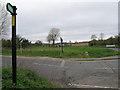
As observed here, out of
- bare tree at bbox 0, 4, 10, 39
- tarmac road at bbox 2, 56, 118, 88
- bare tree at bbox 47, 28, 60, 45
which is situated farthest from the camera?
bare tree at bbox 47, 28, 60, 45

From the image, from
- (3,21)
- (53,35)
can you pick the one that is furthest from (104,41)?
(3,21)

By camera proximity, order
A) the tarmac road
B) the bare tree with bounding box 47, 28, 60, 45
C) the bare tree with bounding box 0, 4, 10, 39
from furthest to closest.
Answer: the bare tree with bounding box 47, 28, 60, 45, the bare tree with bounding box 0, 4, 10, 39, the tarmac road

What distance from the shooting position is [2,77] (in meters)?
4.99

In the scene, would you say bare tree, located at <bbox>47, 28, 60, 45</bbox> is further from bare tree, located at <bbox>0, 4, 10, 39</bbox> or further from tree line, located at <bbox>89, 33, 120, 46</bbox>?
bare tree, located at <bbox>0, 4, 10, 39</bbox>

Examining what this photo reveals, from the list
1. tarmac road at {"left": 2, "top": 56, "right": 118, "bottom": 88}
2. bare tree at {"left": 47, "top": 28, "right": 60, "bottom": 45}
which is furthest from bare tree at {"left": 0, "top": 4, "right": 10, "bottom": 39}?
bare tree at {"left": 47, "top": 28, "right": 60, "bottom": 45}

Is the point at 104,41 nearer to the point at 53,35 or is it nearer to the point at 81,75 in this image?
the point at 53,35

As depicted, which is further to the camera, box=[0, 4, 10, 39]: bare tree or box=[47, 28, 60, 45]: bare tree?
box=[47, 28, 60, 45]: bare tree

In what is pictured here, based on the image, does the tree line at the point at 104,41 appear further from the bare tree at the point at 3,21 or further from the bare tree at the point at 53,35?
the bare tree at the point at 3,21

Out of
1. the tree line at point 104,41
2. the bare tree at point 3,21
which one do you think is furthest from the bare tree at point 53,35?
the bare tree at point 3,21

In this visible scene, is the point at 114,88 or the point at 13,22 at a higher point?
the point at 13,22

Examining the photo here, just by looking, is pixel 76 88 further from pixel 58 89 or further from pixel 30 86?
pixel 30 86

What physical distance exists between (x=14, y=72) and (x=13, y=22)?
1453mm

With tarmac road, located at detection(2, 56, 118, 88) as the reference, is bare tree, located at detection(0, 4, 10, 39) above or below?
above

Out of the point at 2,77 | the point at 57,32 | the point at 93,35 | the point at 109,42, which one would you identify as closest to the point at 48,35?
the point at 57,32
